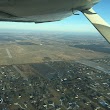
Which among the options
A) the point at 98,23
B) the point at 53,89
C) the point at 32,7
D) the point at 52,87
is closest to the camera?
the point at 32,7

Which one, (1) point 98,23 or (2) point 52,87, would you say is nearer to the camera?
(1) point 98,23

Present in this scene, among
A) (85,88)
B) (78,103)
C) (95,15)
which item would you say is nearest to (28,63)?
(85,88)

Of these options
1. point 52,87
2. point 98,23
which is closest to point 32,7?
point 98,23

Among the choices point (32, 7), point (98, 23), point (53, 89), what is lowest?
point (53, 89)

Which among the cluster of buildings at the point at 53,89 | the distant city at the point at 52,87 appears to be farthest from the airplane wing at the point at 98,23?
the distant city at the point at 52,87

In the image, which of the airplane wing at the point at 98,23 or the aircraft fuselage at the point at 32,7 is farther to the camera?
the airplane wing at the point at 98,23

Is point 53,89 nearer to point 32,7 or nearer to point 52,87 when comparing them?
point 52,87

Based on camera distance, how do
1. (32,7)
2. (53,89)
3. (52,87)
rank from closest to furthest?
(32,7) < (53,89) < (52,87)

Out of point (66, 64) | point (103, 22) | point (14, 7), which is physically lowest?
point (66, 64)

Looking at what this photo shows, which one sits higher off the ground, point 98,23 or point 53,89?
point 98,23

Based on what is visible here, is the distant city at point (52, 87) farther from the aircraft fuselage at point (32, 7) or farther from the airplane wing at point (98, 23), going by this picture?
the aircraft fuselage at point (32, 7)

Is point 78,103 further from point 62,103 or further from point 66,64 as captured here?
point 66,64
